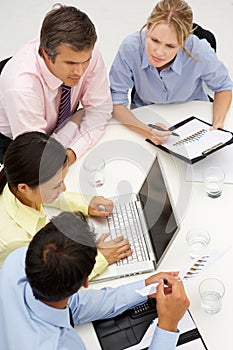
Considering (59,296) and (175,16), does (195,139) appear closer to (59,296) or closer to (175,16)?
(175,16)

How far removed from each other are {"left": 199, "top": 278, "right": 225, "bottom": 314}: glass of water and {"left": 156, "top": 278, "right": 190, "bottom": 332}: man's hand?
0.28 feet

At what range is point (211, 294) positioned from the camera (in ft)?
4.95

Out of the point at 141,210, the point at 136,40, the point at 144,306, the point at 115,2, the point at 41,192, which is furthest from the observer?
the point at 115,2

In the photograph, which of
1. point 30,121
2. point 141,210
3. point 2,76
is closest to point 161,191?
point 141,210

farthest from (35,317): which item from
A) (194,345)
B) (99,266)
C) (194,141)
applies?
(194,141)

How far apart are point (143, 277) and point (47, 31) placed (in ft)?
2.79

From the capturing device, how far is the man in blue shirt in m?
1.24

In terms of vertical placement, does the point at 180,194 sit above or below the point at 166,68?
below

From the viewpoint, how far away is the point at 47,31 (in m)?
1.77

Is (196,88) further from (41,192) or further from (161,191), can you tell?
(41,192)

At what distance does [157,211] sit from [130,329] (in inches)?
15.2

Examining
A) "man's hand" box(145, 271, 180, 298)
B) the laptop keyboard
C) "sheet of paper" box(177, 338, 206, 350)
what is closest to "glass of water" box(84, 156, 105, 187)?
the laptop keyboard

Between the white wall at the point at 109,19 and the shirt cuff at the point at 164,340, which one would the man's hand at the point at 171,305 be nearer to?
the shirt cuff at the point at 164,340

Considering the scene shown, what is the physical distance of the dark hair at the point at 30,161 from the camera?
157cm
